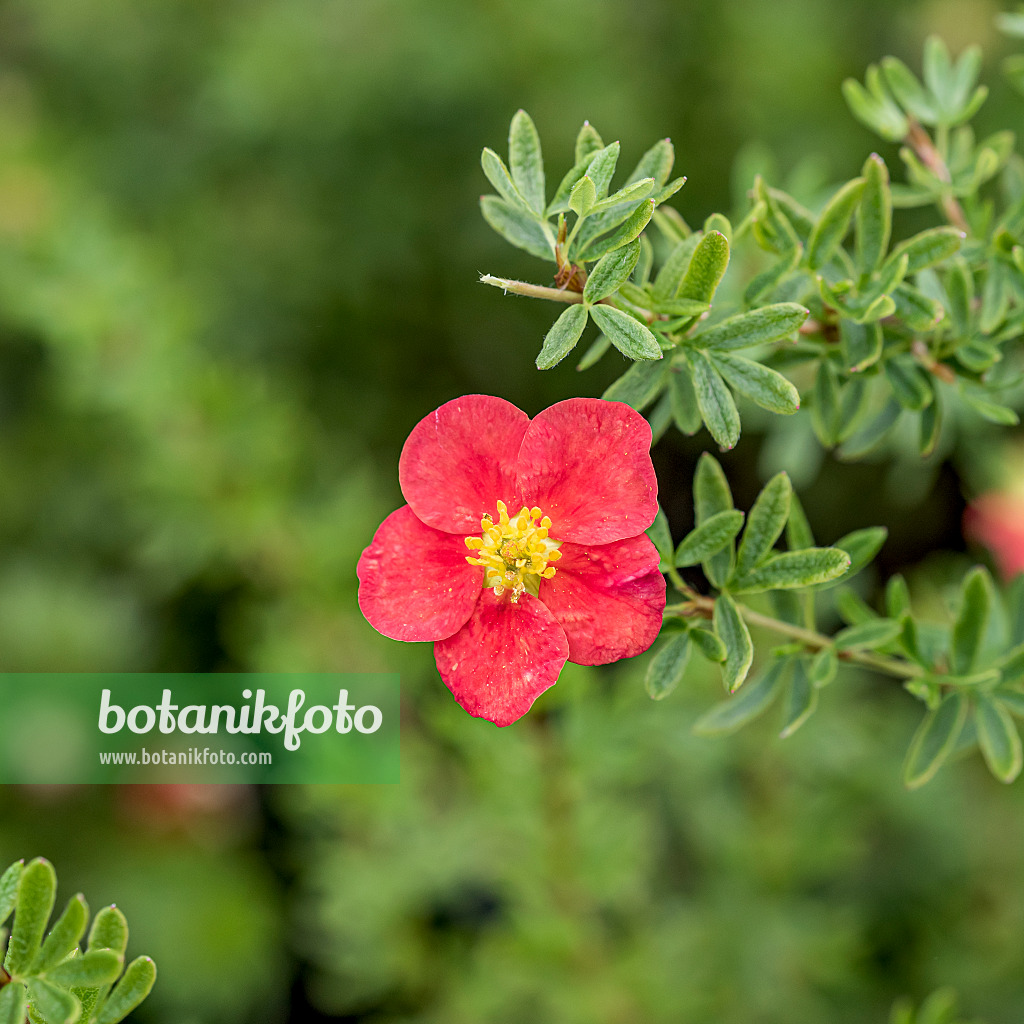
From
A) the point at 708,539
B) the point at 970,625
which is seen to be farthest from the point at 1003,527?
the point at 708,539

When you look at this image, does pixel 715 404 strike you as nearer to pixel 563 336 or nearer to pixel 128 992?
pixel 563 336

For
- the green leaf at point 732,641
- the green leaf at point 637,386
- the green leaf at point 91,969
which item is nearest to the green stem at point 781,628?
the green leaf at point 732,641

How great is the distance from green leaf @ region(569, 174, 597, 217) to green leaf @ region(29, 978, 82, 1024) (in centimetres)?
49

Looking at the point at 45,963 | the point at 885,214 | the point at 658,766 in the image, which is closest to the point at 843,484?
the point at 658,766

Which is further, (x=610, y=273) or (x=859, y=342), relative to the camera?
(x=859, y=342)

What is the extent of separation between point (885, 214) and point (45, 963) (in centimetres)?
70

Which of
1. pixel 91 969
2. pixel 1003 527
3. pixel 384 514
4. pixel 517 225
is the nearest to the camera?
pixel 91 969

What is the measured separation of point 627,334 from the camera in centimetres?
54

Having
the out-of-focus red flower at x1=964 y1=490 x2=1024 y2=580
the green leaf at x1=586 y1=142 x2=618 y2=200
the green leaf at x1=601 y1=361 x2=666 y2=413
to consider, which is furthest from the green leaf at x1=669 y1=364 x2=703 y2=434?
the out-of-focus red flower at x1=964 y1=490 x2=1024 y2=580

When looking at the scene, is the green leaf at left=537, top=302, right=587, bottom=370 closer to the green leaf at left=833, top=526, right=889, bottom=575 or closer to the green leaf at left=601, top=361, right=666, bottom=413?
the green leaf at left=601, top=361, right=666, bottom=413

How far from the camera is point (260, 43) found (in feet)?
6.08

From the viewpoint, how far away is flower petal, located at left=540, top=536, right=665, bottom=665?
55 centimetres

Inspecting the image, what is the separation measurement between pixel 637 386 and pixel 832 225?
204mm

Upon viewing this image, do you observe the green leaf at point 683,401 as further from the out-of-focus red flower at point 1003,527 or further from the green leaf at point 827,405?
the out-of-focus red flower at point 1003,527
